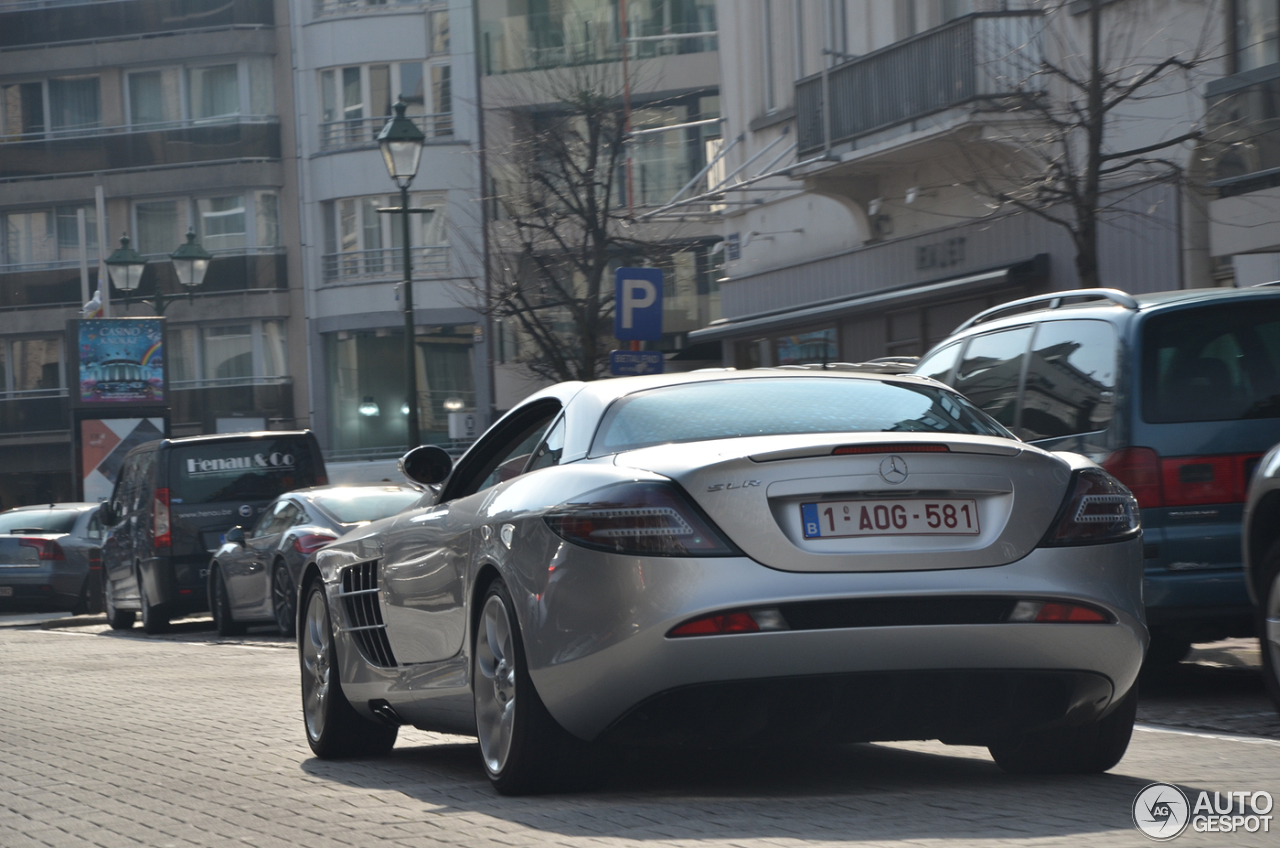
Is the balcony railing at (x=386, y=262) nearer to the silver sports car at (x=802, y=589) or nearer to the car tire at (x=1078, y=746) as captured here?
the car tire at (x=1078, y=746)

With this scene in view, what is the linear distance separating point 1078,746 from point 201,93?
5090 centimetres

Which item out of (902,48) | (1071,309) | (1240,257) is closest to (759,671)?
(1071,309)

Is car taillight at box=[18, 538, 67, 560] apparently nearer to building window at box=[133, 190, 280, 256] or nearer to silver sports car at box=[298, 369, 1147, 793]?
silver sports car at box=[298, 369, 1147, 793]

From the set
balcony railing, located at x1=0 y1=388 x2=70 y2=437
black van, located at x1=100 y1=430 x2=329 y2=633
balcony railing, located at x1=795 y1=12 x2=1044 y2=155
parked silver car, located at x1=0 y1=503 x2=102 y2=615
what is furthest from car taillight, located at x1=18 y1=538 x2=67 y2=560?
balcony railing, located at x1=0 y1=388 x2=70 y2=437

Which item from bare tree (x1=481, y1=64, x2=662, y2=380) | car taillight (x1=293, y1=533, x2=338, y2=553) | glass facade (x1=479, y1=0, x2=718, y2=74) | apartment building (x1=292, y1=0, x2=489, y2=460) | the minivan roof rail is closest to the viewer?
the minivan roof rail

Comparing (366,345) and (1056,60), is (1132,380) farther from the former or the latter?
(366,345)

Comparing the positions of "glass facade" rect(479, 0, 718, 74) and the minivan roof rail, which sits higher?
"glass facade" rect(479, 0, 718, 74)

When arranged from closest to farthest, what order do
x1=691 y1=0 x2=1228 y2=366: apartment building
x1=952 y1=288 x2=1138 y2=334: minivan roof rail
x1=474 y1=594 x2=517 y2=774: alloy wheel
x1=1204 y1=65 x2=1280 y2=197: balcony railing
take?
1. x1=474 y1=594 x2=517 y2=774: alloy wheel
2. x1=952 y1=288 x2=1138 y2=334: minivan roof rail
3. x1=1204 y1=65 x2=1280 y2=197: balcony railing
4. x1=691 y1=0 x2=1228 y2=366: apartment building

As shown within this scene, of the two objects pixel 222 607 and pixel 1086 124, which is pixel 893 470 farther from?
pixel 222 607

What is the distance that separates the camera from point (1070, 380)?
384 inches

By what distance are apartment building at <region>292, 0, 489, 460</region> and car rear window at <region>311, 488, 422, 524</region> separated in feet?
108

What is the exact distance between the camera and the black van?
2080cm

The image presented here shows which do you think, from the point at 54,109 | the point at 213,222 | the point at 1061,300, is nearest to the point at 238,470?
the point at 1061,300

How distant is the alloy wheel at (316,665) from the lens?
848 cm
